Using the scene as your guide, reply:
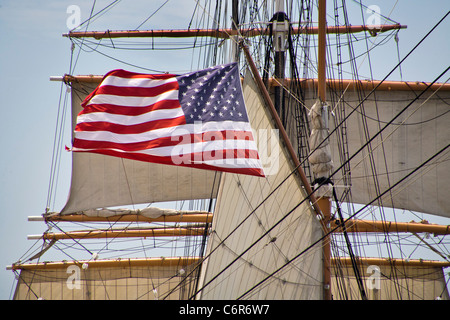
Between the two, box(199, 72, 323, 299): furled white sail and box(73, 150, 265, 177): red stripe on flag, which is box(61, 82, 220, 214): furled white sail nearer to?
box(199, 72, 323, 299): furled white sail

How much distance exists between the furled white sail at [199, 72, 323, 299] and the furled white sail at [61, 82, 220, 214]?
36.7ft

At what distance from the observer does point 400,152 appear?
2317cm

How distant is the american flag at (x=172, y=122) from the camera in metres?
10.1

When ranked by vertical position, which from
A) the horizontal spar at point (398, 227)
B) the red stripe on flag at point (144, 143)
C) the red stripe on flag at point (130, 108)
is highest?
the horizontal spar at point (398, 227)

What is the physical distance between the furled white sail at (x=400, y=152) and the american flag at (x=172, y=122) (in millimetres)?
12525

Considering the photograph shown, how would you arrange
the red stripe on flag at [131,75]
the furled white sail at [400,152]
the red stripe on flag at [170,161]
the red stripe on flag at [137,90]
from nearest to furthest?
the red stripe on flag at [170,161] → the red stripe on flag at [137,90] → the red stripe on flag at [131,75] → the furled white sail at [400,152]

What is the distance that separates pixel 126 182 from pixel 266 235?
12309mm

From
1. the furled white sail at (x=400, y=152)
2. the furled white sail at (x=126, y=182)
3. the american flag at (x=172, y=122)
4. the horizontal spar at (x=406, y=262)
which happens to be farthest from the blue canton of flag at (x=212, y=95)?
the horizontal spar at (x=406, y=262)

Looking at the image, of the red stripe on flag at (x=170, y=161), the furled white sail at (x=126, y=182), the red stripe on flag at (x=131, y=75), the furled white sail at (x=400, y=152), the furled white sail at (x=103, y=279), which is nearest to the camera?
the red stripe on flag at (x=170, y=161)

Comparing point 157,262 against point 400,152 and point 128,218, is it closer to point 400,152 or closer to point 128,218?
point 128,218

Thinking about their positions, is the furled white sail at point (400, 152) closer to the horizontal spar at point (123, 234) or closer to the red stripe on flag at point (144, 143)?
the horizontal spar at point (123, 234)
